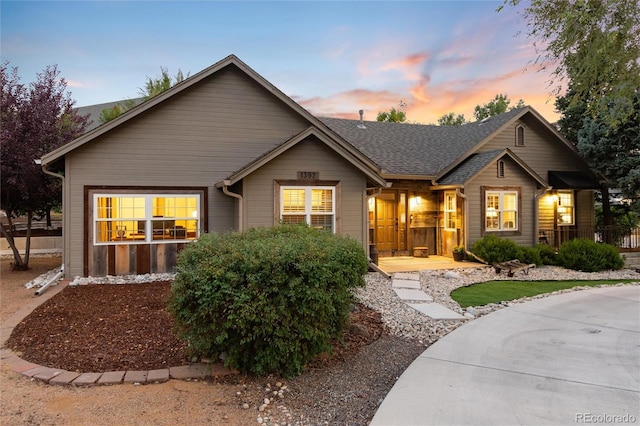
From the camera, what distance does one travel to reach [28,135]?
11.1m

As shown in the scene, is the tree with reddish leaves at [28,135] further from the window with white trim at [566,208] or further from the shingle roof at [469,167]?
the window with white trim at [566,208]

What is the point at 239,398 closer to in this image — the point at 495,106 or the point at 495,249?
the point at 495,249

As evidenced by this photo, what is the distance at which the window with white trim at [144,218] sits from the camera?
33.8 ft

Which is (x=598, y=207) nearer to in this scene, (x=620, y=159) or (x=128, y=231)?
(x=620, y=159)

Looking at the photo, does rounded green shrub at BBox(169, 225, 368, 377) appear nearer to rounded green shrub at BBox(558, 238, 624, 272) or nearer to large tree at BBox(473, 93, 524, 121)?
rounded green shrub at BBox(558, 238, 624, 272)

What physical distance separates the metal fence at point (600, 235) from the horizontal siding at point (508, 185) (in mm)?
1338

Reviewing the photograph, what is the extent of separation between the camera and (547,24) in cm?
815

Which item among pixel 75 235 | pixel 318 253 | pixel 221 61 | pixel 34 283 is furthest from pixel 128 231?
pixel 318 253

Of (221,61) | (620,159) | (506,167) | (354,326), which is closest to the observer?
(354,326)

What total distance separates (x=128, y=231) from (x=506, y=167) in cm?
1210

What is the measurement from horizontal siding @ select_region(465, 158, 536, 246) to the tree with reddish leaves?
12.9 meters

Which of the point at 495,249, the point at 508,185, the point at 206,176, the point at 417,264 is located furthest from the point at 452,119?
the point at 206,176

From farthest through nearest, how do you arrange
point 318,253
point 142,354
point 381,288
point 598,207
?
1. point 598,207
2. point 381,288
3. point 142,354
4. point 318,253

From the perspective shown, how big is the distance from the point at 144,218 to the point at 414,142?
11131mm
